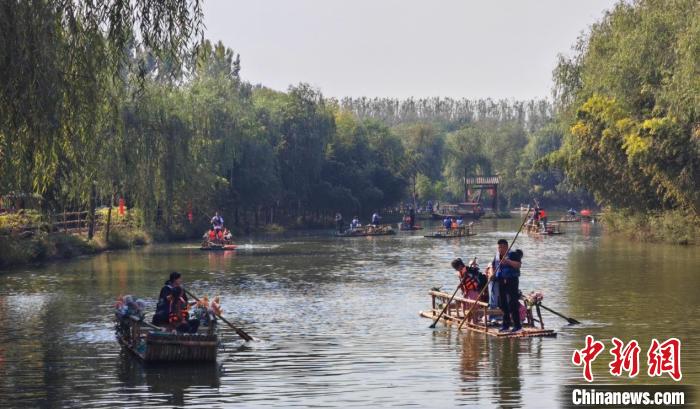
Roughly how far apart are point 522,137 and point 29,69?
526ft

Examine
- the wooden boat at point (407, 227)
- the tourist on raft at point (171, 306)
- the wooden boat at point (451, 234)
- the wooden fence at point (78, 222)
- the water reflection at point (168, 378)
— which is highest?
the wooden fence at point (78, 222)

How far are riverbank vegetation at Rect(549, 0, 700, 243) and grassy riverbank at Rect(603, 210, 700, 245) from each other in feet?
0.19

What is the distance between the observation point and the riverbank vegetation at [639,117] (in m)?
51.0

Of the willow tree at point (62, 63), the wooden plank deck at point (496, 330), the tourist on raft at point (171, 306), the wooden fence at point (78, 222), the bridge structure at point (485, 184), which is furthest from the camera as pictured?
the bridge structure at point (485, 184)

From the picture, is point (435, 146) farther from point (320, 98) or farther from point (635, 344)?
point (635, 344)

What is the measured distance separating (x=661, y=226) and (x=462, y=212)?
194 feet

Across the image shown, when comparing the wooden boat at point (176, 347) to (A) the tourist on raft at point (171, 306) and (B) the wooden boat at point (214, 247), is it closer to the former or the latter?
(A) the tourist on raft at point (171, 306)

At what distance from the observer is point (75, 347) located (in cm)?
2319

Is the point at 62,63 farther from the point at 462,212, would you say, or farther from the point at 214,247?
the point at 462,212

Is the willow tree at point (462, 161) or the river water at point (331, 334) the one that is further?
the willow tree at point (462, 161)

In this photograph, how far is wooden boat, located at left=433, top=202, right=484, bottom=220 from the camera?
114 m

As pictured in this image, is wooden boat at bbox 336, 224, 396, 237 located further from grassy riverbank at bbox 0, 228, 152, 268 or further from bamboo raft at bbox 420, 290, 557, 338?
bamboo raft at bbox 420, 290, 557, 338

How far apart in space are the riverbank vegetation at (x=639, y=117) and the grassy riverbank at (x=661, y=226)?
6cm

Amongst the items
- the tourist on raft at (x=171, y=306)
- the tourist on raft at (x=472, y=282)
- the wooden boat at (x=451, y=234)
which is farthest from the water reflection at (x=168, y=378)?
the wooden boat at (x=451, y=234)
